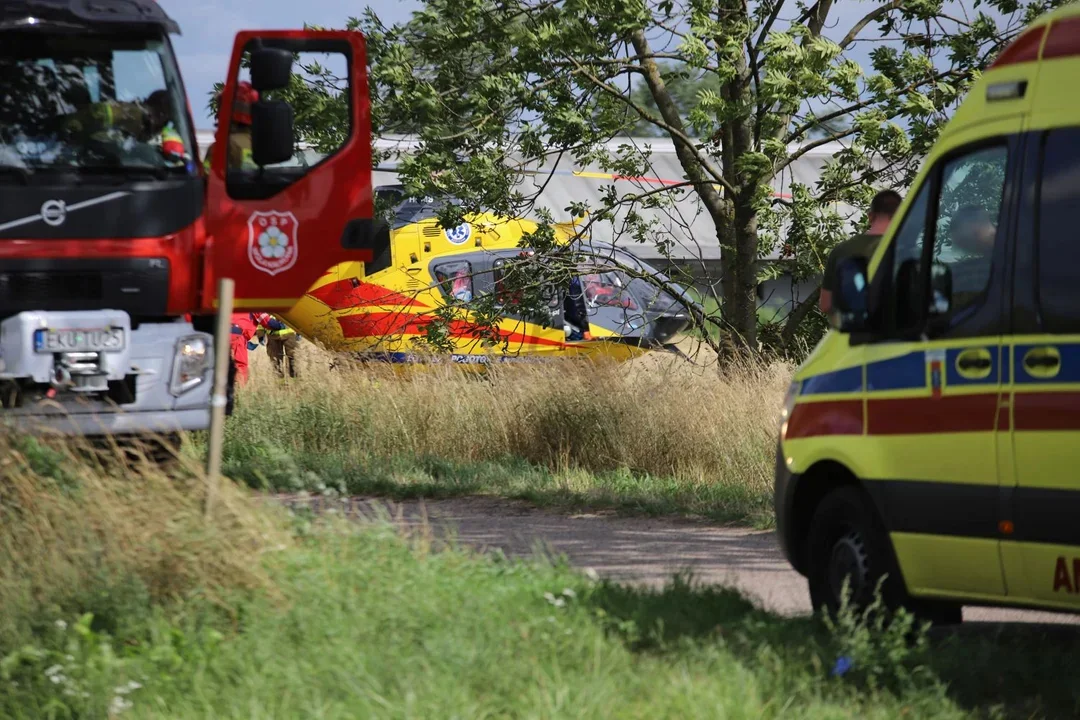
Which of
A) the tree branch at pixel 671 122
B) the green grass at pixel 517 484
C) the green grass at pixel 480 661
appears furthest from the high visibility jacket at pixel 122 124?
the tree branch at pixel 671 122

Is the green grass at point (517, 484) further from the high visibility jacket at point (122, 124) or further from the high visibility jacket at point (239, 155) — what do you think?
the high visibility jacket at point (122, 124)

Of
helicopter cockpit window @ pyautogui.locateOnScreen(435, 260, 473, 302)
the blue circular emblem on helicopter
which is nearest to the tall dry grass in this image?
helicopter cockpit window @ pyautogui.locateOnScreen(435, 260, 473, 302)

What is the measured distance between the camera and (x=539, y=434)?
47.1 feet

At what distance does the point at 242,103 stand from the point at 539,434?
504 cm

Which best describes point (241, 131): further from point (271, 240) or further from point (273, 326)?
point (273, 326)

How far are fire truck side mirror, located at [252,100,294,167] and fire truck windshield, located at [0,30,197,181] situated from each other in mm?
433

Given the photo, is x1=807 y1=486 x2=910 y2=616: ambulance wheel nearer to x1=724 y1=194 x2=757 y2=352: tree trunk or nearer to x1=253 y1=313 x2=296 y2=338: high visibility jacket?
x1=724 y1=194 x2=757 y2=352: tree trunk

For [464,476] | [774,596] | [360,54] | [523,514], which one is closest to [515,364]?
[464,476]

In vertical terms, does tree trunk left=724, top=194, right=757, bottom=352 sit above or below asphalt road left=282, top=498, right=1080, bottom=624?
above

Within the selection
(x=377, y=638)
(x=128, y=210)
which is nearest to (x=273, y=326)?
(x=128, y=210)

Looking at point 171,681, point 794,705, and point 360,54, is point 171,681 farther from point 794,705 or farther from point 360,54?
point 360,54

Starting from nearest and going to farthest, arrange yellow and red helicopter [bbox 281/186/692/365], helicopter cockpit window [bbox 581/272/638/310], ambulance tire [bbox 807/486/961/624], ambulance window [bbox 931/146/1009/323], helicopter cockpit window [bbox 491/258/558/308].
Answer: ambulance window [bbox 931/146/1009/323]
ambulance tire [bbox 807/486/961/624]
helicopter cockpit window [bbox 491/258/558/308]
yellow and red helicopter [bbox 281/186/692/365]
helicopter cockpit window [bbox 581/272/638/310]

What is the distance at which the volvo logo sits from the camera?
9.80 meters

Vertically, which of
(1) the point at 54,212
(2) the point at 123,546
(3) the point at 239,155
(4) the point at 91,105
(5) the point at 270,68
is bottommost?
(2) the point at 123,546
